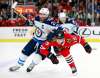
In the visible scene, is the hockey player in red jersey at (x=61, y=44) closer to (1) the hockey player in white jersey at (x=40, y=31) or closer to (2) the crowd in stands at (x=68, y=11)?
(1) the hockey player in white jersey at (x=40, y=31)

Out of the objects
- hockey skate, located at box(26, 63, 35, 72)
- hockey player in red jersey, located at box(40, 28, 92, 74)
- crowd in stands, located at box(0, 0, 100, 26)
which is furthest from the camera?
crowd in stands, located at box(0, 0, 100, 26)

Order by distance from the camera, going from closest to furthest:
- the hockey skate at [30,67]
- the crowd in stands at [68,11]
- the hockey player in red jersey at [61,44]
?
the hockey player in red jersey at [61,44] → the hockey skate at [30,67] → the crowd in stands at [68,11]

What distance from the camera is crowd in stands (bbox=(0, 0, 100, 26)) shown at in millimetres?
10445

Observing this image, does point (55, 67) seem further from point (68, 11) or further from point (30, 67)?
point (68, 11)

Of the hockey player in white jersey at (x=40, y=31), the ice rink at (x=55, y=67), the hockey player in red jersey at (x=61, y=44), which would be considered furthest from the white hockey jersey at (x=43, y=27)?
the ice rink at (x=55, y=67)

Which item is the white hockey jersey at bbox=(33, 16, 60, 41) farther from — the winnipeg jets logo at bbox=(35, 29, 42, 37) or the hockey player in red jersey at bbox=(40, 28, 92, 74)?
the hockey player in red jersey at bbox=(40, 28, 92, 74)

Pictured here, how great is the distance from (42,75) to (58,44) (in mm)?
509

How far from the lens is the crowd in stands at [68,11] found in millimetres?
10445

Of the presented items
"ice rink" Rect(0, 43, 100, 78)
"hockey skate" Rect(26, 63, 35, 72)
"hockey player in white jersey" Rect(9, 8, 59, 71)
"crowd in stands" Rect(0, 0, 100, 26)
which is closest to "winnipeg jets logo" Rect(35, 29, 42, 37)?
"hockey player in white jersey" Rect(9, 8, 59, 71)

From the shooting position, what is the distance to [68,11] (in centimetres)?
1124

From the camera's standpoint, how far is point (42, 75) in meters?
5.65

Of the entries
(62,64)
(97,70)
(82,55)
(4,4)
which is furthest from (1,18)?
(97,70)

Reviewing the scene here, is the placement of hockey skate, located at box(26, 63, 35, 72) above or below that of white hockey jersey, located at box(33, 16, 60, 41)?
below

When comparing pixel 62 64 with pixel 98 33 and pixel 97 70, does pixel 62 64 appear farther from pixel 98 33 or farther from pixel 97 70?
pixel 98 33
